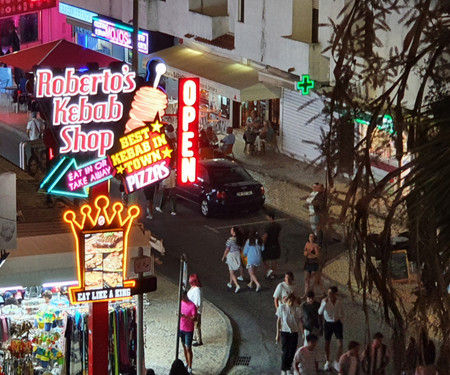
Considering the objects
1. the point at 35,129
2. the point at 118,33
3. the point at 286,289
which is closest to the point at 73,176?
the point at 286,289

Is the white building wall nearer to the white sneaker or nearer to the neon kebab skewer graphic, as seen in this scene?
the neon kebab skewer graphic

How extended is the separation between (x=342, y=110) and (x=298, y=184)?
2379 cm

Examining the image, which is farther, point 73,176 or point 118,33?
point 118,33

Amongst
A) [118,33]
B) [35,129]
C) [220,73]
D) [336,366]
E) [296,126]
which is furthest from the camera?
[118,33]

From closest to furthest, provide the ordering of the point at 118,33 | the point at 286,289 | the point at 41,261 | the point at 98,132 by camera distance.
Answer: the point at 41,261, the point at 98,132, the point at 286,289, the point at 118,33

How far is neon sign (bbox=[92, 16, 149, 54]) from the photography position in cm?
4019

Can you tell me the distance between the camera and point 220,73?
35.8 metres

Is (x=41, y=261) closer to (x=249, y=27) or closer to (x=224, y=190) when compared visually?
(x=224, y=190)

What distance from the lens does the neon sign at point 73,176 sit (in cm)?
1739

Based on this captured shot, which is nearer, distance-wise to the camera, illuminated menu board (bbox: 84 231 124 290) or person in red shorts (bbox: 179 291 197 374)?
illuminated menu board (bbox: 84 231 124 290)

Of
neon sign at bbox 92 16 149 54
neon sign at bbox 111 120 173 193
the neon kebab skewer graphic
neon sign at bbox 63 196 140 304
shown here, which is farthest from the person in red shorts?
neon sign at bbox 92 16 149 54

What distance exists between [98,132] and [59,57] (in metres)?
8.76

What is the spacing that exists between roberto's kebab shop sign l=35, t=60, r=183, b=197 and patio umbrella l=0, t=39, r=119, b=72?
681 cm

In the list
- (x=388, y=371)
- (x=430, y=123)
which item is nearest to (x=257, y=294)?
(x=388, y=371)
